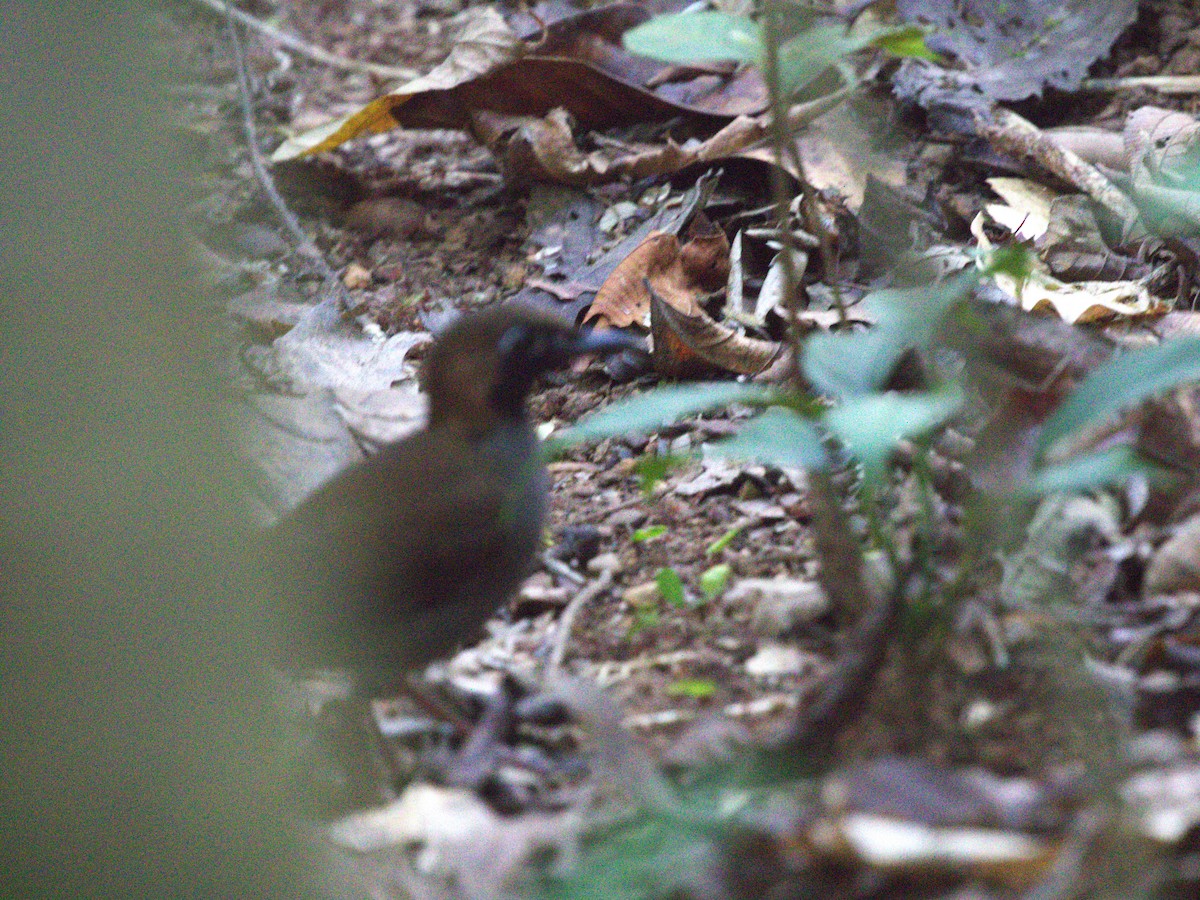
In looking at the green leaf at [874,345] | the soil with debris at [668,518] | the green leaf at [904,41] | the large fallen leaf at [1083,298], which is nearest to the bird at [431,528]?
the soil with debris at [668,518]

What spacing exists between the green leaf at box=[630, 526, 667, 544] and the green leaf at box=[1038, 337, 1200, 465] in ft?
5.56

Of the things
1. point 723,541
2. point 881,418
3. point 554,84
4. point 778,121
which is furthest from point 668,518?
point 554,84

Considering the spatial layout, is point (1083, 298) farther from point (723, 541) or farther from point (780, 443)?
point (780, 443)

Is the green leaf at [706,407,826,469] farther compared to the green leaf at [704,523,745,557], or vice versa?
the green leaf at [704,523,745,557]

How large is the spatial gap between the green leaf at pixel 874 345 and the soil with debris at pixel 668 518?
43 cm

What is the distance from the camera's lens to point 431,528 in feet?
11.3

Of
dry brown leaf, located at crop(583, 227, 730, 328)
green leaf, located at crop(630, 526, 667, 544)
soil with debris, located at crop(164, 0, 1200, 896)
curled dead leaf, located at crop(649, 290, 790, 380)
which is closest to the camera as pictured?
soil with debris, located at crop(164, 0, 1200, 896)

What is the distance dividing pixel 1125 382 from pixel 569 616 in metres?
1.69

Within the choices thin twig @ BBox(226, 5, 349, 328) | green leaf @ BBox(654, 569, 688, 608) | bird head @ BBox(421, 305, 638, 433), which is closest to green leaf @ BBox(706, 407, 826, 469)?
bird head @ BBox(421, 305, 638, 433)

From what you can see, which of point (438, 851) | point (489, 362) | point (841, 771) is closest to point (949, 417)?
point (489, 362)

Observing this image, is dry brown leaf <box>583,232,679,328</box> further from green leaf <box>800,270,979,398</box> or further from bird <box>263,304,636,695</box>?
green leaf <box>800,270,979,398</box>

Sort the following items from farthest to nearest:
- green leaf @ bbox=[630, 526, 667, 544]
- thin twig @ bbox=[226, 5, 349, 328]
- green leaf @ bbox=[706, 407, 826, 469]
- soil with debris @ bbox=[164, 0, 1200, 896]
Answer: thin twig @ bbox=[226, 5, 349, 328] < green leaf @ bbox=[630, 526, 667, 544] < soil with debris @ bbox=[164, 0, 1200, 896] < green leaf @ bbox=[706, 407, 826, 469]

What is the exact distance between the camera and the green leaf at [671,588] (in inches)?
160

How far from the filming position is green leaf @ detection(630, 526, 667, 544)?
14.9 ft
